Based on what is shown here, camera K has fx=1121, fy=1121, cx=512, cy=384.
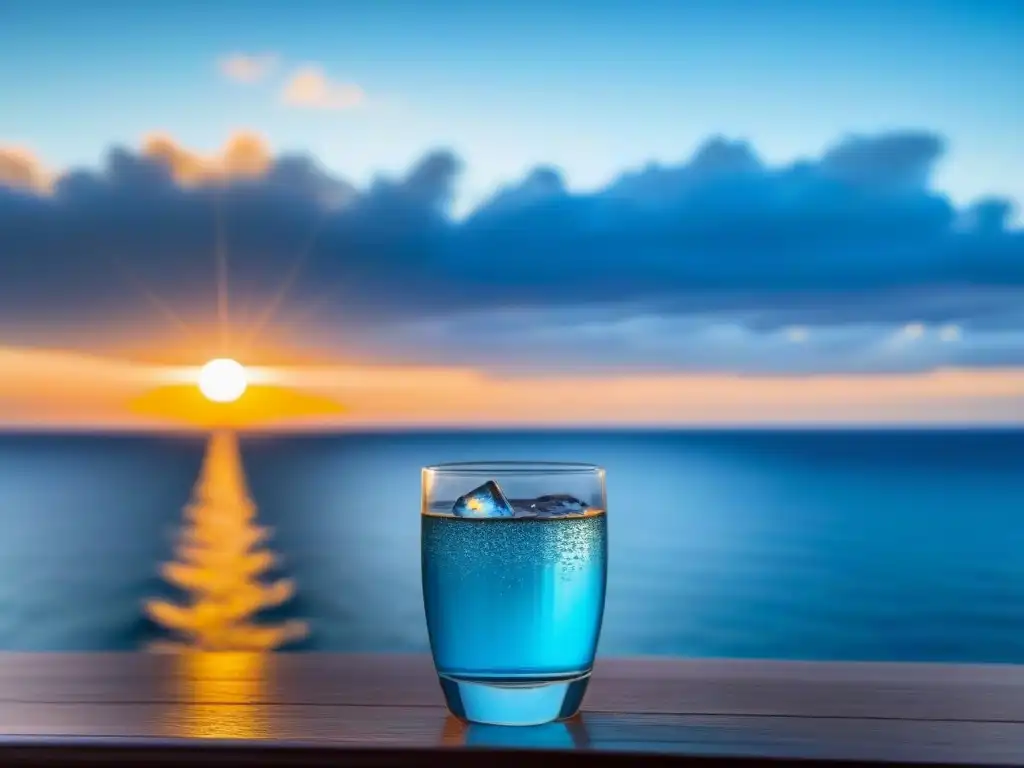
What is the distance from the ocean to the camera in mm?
12562

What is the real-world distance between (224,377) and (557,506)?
2206 cm

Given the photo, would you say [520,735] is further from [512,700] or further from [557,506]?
[557,506]

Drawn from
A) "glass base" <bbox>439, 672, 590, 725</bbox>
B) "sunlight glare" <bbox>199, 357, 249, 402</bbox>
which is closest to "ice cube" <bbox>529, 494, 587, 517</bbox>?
"glass base" <bbox>439, 672, 590, 725</bbox>

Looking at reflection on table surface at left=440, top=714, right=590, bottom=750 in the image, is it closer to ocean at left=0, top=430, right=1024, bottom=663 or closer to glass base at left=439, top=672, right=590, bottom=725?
glass base at left=439, top=672, right=590, bottom=725

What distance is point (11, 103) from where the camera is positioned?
11.8m

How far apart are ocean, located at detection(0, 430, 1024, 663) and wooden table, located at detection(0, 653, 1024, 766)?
4365 millimetres

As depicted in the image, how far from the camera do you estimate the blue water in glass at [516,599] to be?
3.29ft

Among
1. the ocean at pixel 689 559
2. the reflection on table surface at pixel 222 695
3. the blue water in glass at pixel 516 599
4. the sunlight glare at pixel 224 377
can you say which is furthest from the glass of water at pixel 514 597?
the sunlight glare at pixel 224 377

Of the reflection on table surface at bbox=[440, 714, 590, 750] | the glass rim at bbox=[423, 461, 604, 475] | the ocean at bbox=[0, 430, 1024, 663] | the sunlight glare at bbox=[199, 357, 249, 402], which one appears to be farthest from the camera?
the sunlight glare at bbox=[199, 357, 249, 402]

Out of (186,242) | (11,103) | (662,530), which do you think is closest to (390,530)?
(662,530)

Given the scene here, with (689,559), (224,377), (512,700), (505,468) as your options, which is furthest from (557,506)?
(224,377)

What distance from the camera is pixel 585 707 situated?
1.09 m

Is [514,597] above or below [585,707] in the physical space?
above

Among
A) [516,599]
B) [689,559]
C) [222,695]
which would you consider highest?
[516,599]
